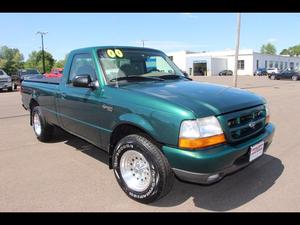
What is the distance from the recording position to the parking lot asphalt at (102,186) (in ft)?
11.9

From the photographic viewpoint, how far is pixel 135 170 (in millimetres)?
3838

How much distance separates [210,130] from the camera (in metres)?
3.25

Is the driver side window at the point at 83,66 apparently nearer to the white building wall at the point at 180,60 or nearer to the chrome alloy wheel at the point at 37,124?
the chrome alloy wheel at the point at 37,124

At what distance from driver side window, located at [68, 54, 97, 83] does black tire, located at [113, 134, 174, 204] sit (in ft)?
4.35

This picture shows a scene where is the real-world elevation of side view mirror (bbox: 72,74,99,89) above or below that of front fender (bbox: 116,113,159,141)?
above

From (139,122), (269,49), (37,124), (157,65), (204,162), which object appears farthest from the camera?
(269,49)

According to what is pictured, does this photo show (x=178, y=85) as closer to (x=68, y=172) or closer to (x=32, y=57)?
(x=68, y=172)

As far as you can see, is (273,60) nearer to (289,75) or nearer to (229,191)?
(289,75)

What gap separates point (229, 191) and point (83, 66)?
2865 mm

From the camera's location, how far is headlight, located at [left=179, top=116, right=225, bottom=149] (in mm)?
3193

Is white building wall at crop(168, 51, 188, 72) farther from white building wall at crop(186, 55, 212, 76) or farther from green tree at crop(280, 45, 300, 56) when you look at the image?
green tree at crop(280, 45, 300, 56)

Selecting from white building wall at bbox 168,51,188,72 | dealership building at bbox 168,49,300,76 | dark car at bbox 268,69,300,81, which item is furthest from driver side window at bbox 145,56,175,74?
white building wall at bbox 168,51,188,72

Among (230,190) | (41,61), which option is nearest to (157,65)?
(230,190)
